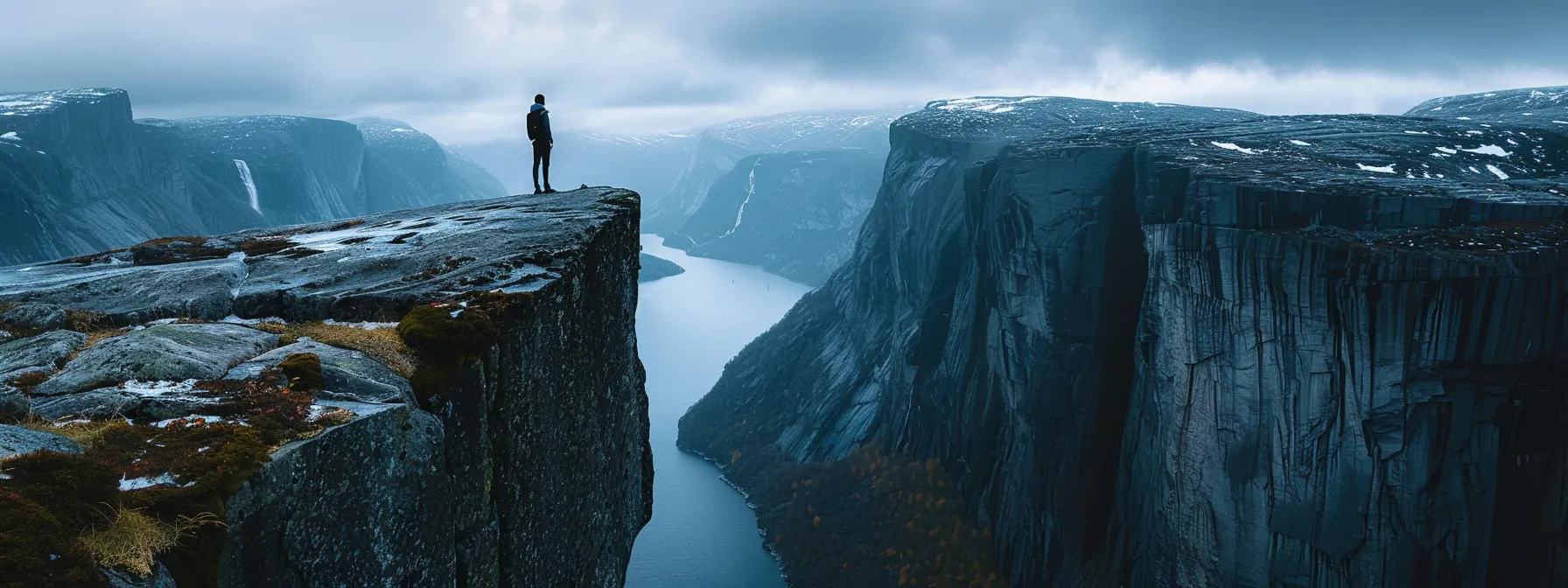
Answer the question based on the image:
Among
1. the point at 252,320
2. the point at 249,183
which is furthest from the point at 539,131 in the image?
the point at 249,183

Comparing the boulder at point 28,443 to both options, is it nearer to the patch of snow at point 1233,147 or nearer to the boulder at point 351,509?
the boulder at point 351,509

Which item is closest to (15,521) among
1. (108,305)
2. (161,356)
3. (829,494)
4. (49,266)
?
(161,356)

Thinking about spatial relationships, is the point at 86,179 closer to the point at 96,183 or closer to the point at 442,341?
the point at 96,183

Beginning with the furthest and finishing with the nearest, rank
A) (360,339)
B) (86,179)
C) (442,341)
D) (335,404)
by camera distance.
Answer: (86,179)
(360,339)
(442,341)
(335,404)

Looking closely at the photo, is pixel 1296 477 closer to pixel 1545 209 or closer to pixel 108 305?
pixel 1545 209

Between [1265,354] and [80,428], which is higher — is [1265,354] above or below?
below

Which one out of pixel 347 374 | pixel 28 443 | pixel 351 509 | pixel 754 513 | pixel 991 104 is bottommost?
pixel 754 513
